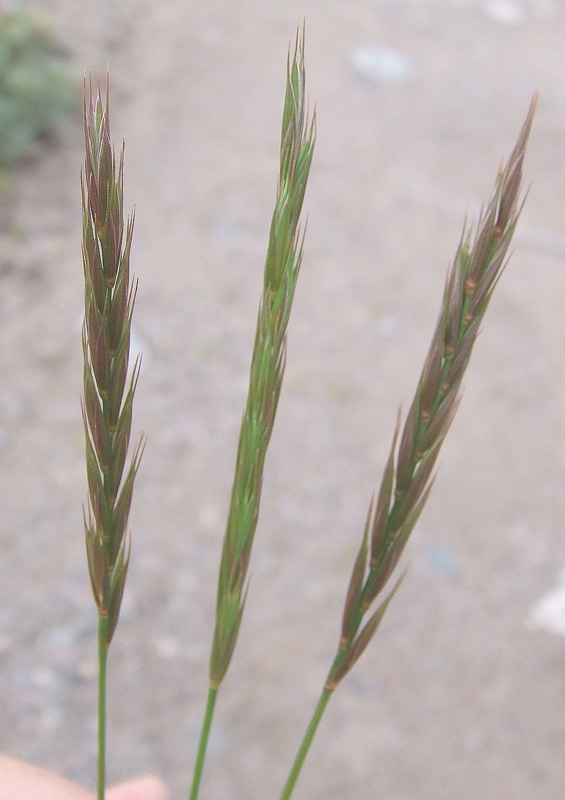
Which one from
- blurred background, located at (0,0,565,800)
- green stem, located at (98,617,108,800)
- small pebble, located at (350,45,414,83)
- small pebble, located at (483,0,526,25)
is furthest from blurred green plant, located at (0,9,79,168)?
green stem, located at (98,617,108,800)

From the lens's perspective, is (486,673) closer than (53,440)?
Yes

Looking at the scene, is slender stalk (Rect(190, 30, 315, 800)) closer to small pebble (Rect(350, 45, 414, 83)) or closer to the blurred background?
the blurred background

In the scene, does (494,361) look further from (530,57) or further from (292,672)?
(530,57)

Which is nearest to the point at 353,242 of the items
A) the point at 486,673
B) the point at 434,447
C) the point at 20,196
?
the point at 20,196

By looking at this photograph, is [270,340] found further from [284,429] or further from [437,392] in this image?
[284,429]

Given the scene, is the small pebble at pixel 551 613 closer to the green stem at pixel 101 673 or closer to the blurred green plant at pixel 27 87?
the green stem at pixel 101 673

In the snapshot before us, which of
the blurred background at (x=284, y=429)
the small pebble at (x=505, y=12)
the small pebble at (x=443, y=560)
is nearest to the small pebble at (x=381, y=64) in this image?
the blurred background at (x=284, y=429)

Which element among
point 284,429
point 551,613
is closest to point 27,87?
point 284,429

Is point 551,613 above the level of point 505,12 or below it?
below
